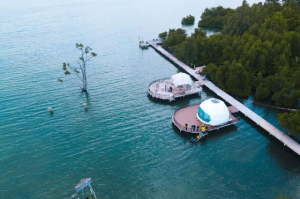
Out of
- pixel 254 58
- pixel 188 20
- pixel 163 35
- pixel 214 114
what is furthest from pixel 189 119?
pixel 188 20

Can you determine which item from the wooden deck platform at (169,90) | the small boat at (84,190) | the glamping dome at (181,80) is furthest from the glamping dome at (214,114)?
the small boat at (84,190)

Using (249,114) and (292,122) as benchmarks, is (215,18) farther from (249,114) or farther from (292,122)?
(292,122)

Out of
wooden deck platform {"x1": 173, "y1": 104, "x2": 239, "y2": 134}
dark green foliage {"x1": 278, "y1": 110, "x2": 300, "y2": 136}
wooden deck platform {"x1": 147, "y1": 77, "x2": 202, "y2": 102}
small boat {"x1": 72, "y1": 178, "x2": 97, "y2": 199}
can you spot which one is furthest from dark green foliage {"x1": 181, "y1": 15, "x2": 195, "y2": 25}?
small boat {"x1": 72, "y1": 178, "x2": 97, "y2": 199}

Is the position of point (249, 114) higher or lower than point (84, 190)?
higher

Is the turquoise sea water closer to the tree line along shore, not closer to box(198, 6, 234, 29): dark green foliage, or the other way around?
the tree line along shore

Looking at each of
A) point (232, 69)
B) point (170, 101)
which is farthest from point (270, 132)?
point (170, 101)

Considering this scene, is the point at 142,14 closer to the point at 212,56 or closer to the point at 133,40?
the point at 133,40
